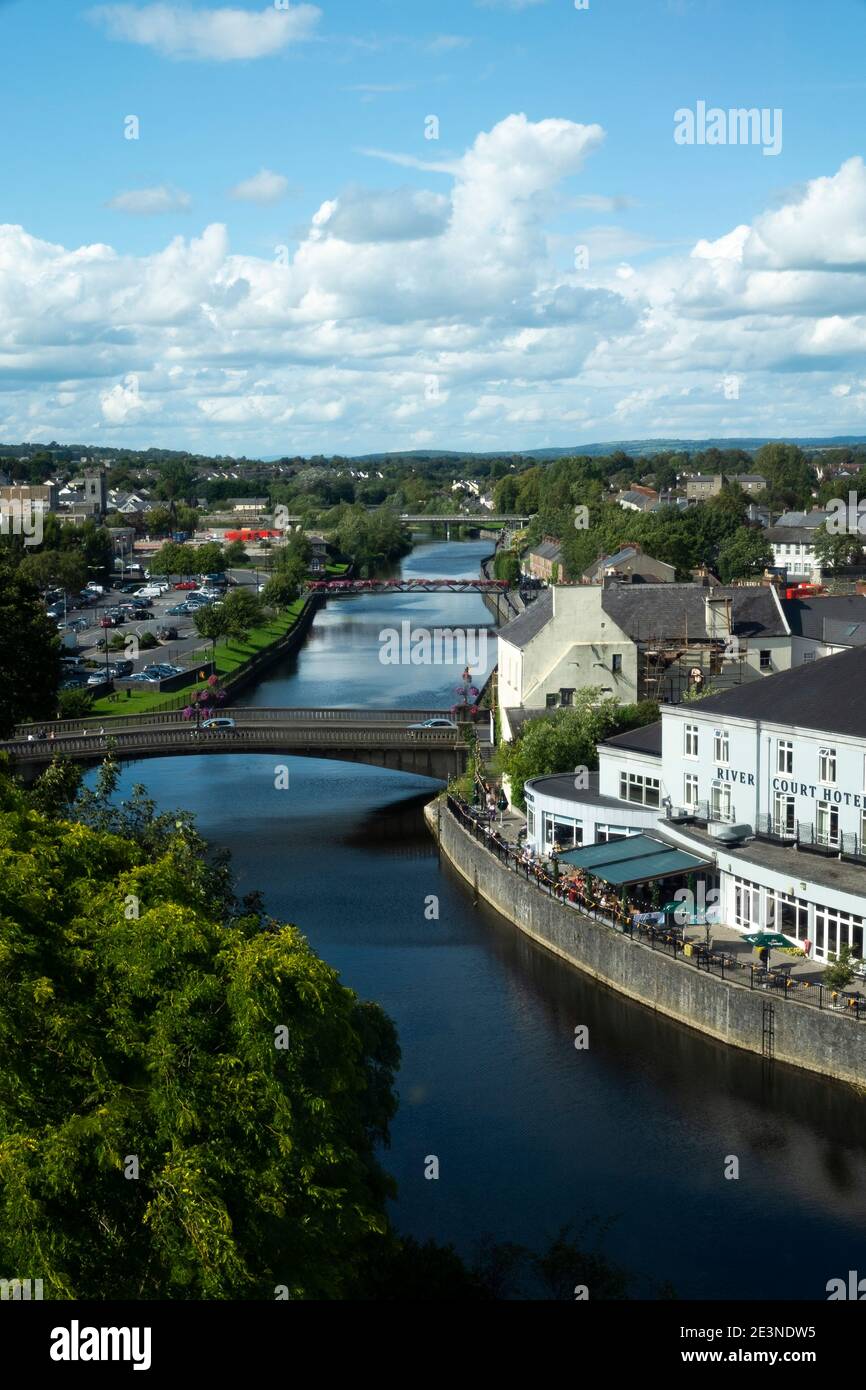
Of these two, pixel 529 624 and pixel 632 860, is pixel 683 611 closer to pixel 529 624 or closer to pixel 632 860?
pixel 529 624

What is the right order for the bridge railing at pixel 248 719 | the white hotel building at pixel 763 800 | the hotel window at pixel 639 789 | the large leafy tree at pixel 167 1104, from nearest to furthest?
1. the large leafy tree at pixel 167 1104
2. the white hotel building at pixel 763 800
3. the hotel window at pixel 639 789
4. the bridge railing at pixel 248 719

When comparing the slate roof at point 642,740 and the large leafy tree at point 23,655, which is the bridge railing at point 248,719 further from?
the slate roof at point 642,740

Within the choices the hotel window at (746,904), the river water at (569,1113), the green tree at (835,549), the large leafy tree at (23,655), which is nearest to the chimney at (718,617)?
the river water at (569,1113)

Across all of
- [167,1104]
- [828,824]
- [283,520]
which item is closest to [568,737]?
[828,824]

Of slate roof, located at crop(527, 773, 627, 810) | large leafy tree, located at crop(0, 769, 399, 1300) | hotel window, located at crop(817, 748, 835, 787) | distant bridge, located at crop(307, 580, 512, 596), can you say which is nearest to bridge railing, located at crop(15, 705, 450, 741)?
slate roof, located at crop(527, 773, 627, 810)

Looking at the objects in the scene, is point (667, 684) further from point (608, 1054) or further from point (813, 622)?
point (608, 1054)
